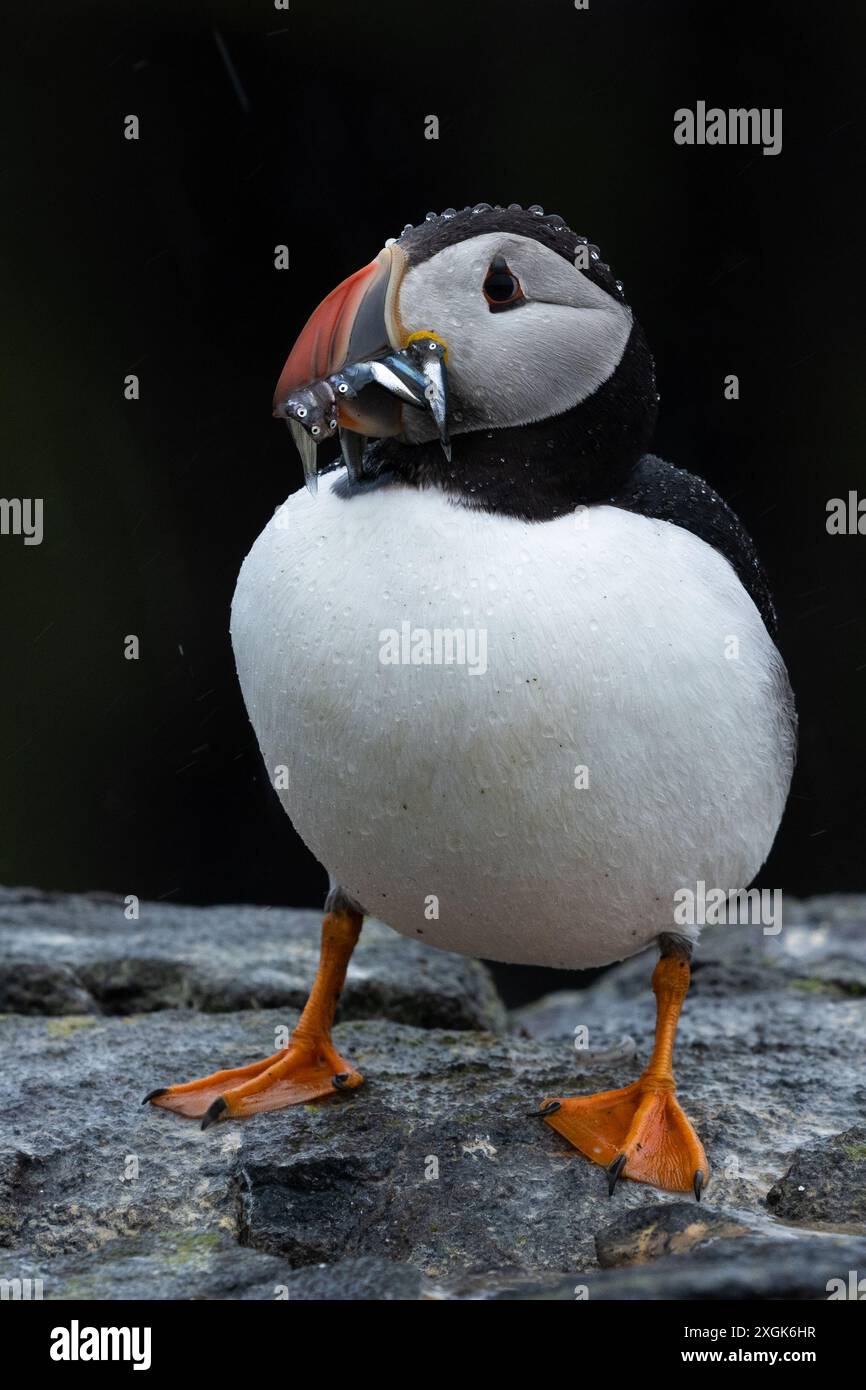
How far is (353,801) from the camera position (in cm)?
290

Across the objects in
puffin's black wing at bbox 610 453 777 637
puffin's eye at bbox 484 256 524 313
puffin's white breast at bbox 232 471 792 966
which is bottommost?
puffin's white breast at bbox 232 471 792 966

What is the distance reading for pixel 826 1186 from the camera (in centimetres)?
283

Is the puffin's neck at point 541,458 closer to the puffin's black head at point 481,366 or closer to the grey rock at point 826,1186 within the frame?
the puffin's black head at point 481,366

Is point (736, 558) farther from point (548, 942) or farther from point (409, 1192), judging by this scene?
point (409, 1192)

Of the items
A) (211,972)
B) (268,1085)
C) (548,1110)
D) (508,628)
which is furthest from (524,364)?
(211,972)

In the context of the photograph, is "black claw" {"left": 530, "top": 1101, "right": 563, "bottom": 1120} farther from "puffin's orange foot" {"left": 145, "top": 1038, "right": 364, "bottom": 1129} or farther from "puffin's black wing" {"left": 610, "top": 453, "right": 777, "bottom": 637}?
"puffin's black wing" {"left": 610, "top": 453, "right": 777, "bottom": 637}

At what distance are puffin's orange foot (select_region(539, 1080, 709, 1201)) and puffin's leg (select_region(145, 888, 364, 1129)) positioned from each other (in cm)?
47

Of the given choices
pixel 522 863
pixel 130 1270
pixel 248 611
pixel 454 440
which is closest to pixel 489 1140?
pixel 522 863

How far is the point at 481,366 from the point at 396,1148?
1432 mm

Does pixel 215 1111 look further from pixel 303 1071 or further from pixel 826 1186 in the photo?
pixel 826 1186

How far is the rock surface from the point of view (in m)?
2.44

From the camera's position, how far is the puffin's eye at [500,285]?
2736mm

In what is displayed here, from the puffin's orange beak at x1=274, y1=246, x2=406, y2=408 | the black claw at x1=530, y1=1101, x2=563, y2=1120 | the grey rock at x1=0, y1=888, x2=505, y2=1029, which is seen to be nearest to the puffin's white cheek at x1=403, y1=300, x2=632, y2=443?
the puffin's orange beak at x1=274, y1=246, x2=406, y2=408

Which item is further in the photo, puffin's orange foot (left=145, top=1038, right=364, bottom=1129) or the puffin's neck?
puffin's orange foot (left=145, top=1038, right=364, bottom=1129)
